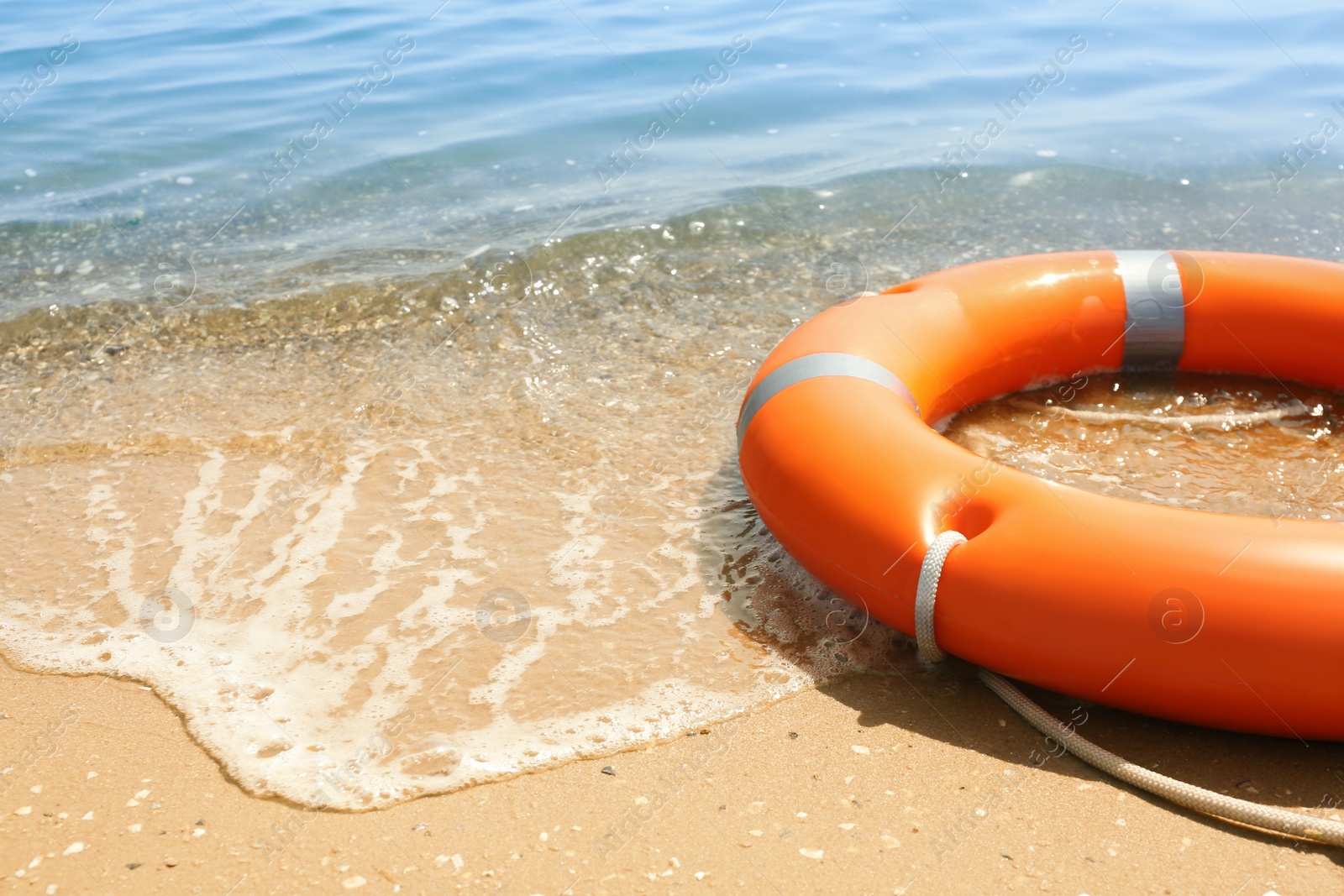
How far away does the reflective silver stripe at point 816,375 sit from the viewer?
2.80 m

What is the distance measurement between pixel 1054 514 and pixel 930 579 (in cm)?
28

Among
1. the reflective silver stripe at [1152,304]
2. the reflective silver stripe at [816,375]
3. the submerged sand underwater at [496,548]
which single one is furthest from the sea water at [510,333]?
the reflective silver stripe at [816,375]

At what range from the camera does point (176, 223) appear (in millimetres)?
5684

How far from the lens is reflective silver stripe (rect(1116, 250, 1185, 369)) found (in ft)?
10.9

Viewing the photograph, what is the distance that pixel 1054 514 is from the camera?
2164mm

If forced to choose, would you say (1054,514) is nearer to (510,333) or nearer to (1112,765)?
(1112,765)

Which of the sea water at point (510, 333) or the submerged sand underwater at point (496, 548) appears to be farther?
the sea water at point (510, 333)

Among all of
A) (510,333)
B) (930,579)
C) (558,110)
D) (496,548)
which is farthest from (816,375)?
(558,110)

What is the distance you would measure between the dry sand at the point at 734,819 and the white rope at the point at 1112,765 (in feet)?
0.09

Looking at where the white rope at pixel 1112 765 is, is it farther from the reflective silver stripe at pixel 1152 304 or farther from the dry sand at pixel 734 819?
the reflective silver stripe at pixel 1152 304

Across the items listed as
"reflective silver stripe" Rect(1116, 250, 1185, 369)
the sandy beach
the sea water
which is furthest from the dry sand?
"reflective silver stripe" Rect(1116, 250, 1185, 369)

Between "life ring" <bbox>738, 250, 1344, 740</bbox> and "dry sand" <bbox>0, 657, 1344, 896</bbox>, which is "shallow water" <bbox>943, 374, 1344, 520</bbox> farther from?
"dry sand" <bbox>0, 657, 1344, 896</bbox>

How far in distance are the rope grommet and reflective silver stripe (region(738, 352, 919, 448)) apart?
66cm

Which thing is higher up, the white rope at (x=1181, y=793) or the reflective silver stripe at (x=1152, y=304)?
the reflective silver stripe at (x=1152, y=304)
